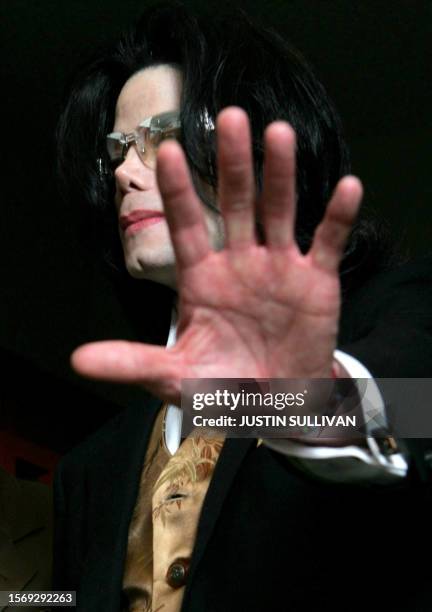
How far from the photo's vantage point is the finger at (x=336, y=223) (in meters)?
0.71

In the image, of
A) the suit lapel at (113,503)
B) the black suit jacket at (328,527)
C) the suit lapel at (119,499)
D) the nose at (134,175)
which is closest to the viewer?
the black suit jacket at (328,527)

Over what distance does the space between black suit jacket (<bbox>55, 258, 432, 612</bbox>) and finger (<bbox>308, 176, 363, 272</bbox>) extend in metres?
0.17

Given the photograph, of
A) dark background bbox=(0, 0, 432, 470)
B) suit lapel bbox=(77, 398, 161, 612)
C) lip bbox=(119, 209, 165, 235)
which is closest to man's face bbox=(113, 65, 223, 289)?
lip bbox=(119, 209, 165, 235)

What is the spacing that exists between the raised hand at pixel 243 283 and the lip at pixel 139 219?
1.76 feet

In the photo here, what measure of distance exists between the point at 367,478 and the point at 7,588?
2.83 feet

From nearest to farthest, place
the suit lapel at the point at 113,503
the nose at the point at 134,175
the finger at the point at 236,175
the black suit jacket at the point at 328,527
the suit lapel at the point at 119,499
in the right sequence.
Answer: the finger at the point at 236,175
the black suit jacket at the point at 328,527
the suit lapel at the point at 119,499
the suit lapel at the point at 113,503
the nose at the point at 134,175

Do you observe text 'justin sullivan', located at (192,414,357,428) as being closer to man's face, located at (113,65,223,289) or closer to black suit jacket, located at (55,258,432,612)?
black suit jacket, located at (55,258,432,612)

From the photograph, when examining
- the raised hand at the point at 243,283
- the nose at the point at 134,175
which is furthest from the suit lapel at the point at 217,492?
the nose at the point at 134,175

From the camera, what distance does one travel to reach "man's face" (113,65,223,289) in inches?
50.6

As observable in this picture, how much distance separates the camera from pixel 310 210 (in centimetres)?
136

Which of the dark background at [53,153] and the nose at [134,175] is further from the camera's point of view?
the dark background at [53,153]

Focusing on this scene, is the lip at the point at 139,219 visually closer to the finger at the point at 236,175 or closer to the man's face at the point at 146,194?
the man's face at the point at 146,194

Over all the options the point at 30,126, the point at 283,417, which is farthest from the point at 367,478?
the point at 30,126

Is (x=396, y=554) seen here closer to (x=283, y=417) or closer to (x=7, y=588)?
(x=283, y=417)
